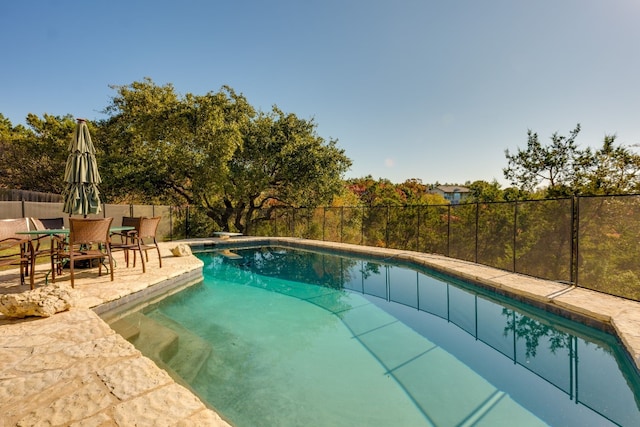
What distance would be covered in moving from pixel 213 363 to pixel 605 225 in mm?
11467

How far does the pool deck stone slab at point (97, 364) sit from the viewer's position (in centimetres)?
152

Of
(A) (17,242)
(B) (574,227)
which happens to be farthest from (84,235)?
(B) (574,227)

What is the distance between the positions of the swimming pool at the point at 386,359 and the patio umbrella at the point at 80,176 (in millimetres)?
2017

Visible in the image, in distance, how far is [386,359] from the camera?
315 centimetres

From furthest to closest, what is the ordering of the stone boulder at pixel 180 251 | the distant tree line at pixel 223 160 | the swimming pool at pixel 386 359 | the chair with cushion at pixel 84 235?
the distant tree line at pixel 223 160, the stone boulder at pixel 180 251, the chair with cushion at pixel 84 235, the swimming pool at pixel 386 359

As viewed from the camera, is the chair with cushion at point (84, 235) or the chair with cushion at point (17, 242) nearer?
the chair with cushion at point (17, 242)

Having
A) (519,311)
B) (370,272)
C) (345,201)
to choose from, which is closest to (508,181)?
(345,201)

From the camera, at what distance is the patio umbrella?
458cm

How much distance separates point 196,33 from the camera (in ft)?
27.7

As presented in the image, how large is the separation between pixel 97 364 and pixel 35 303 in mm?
1463

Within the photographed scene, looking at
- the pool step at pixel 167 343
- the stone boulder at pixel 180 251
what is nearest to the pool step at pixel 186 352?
the pool step at pixel 167 343

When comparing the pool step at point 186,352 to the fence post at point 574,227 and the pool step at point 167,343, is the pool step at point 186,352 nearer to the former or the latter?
the pool step at point 167,343

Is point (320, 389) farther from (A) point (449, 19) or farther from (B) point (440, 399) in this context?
(A) point (449, 19)

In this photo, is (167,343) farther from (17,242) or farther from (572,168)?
(572,168)
